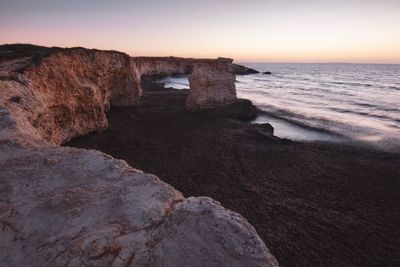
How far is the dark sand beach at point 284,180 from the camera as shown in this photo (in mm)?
8648

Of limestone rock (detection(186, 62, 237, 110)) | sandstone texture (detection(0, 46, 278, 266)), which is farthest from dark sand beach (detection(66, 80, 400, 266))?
sandstone texture (detection(0, 46, 278, 266))

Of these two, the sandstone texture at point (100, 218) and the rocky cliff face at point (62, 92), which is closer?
the sandstone texture at point (100, 218)

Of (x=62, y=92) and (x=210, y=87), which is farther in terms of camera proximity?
(x=210, y=87)

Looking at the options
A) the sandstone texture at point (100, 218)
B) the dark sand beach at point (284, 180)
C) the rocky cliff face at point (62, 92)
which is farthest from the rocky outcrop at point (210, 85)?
the sandstone texture at point (100, 218)

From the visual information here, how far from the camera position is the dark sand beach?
8648 millimetres

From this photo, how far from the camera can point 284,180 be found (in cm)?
1249

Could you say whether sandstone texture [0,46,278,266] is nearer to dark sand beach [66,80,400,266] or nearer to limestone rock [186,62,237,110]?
dark sand beach [66,80,400,266]

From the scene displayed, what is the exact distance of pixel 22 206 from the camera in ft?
13.3

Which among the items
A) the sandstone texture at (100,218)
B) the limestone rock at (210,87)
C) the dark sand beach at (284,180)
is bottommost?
the dark sand beach at (284,180)

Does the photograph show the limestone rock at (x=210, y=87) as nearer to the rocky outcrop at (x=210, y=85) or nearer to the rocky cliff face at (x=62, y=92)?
the rocky outcrop at (x=210, y=85)

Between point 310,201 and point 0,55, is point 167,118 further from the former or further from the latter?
point 310,201

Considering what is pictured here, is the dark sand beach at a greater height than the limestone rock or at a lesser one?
lesser

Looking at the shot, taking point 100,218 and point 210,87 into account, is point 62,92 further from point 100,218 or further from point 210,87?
point 210,87

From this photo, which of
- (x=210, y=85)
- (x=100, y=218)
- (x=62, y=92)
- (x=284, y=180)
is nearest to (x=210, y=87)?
(x=210, y=85)
